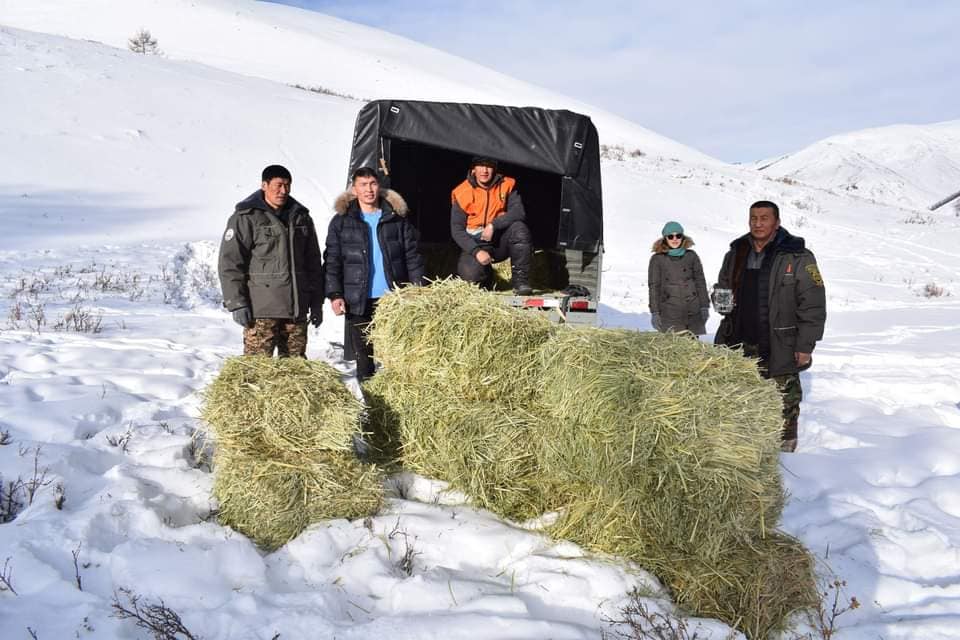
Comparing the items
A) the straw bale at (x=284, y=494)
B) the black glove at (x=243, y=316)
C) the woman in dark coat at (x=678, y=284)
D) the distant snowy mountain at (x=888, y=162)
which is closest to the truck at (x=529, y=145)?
the woman in dark coat at (x=678, y=284)

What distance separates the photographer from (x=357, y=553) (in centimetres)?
286

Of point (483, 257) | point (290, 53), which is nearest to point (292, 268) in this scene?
point (483, 257)

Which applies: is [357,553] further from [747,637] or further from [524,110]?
[524,110]

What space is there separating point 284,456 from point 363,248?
193 cm

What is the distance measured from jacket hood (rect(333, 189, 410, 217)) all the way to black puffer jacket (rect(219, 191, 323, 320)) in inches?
11.7

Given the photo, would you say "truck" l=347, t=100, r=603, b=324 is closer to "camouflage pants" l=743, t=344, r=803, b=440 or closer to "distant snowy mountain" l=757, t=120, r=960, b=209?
"camouflage pants" l=743, t=344, r=803, b=440

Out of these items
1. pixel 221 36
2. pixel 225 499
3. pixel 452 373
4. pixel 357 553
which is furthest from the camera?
pixel 221 36

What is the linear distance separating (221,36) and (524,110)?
47765 mm

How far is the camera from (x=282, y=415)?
10.4ft

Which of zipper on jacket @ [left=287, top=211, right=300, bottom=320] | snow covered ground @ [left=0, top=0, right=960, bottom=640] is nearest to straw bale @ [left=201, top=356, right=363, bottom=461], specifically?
snow covered ground @ [left=0, top=0, right=960, bottom=640]

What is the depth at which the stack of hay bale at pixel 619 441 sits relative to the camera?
2662 millimetres

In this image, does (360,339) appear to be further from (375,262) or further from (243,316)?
(243,316)

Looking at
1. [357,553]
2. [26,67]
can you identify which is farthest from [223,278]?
[26,67]

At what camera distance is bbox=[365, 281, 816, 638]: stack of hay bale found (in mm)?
2662
